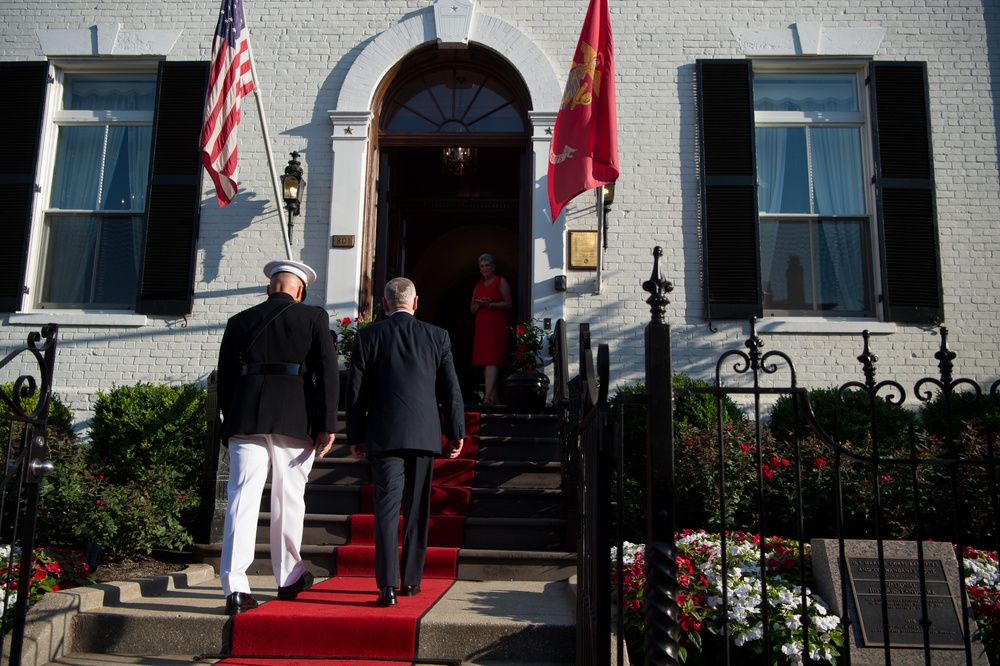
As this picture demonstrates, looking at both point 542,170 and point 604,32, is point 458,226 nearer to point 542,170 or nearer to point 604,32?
point 542,170

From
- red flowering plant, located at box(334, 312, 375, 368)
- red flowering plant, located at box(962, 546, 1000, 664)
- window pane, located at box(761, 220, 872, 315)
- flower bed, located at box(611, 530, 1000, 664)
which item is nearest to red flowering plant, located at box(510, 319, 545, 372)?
red flowering plant, located at box(334, 312, 375, 368)

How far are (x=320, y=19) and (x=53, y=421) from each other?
456 cm

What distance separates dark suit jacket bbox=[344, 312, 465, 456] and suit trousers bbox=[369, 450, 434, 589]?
0.30ft

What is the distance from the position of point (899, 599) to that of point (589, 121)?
4294 mm

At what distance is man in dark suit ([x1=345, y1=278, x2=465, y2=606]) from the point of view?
4.30m

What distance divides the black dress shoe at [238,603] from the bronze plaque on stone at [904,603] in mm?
2857

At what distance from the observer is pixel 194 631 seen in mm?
3771

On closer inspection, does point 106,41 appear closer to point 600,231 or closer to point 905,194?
point 600,231

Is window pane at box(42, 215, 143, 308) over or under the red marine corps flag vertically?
under

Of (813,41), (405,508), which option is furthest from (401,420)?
(813,41)

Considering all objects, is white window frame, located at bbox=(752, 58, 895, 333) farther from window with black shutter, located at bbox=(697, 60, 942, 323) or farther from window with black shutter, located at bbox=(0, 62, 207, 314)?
window with black shutter, located at bbox=(0, 62, 207, 314)

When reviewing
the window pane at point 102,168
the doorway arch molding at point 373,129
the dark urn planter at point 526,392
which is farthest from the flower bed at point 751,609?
the window pane at point 102,168

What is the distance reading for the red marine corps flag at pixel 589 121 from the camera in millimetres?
6812

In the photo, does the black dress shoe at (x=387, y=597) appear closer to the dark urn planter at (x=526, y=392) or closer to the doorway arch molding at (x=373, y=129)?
the dark urn planter at (x=526, y=392)
